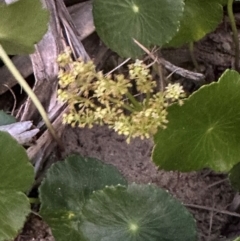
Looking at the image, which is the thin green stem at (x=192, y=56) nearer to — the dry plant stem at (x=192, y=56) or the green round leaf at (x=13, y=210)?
the dry plant stem at (x=192, y=56)

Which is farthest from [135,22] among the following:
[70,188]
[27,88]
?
[70,188]

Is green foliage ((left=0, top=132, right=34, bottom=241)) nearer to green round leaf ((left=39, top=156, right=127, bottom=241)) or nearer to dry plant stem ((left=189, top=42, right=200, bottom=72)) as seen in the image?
green round leaf ((left=39, top=156, right=127, bottom=241))

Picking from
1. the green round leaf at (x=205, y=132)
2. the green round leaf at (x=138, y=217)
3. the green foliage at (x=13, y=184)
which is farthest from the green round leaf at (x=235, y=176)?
the green foliage at (x=13, y=184)

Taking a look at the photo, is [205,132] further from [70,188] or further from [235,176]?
[70,188]

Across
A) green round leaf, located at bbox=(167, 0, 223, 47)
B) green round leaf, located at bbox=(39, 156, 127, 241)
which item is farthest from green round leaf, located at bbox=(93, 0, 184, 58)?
green round leaf, located at bbox=(39, 156, 127, 241)

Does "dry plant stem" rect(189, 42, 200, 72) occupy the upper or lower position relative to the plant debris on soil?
upper

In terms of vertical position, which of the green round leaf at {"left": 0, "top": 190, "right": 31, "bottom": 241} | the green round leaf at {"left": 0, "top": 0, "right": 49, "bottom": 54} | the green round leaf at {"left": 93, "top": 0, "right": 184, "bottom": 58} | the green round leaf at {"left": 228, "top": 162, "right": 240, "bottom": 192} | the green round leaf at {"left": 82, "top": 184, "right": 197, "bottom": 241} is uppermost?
the green round leaf at {"left": 0, "top": 0, "right": 49, "bottom": 54}

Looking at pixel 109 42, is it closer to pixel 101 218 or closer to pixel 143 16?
pixel 143 16
